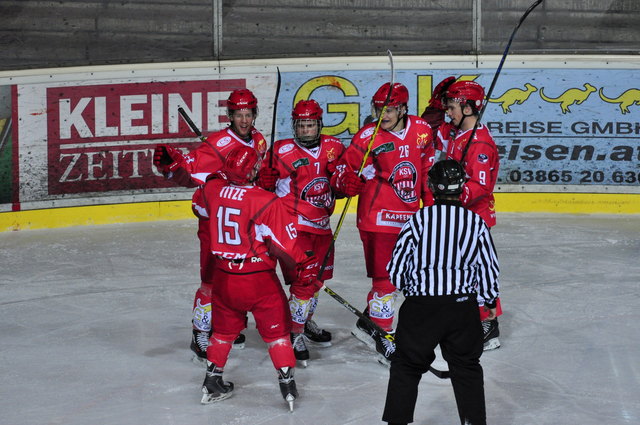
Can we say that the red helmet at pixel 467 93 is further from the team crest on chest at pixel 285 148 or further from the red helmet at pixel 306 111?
the team crest on chest at pixel 285 148

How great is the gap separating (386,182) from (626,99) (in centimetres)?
436

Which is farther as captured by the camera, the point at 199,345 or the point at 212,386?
the point at 199,345

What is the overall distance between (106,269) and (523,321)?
304 centimetres

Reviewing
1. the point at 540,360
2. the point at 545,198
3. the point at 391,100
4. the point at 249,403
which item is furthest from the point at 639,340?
the point at 545,198

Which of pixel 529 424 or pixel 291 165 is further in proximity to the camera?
pixel 291 165

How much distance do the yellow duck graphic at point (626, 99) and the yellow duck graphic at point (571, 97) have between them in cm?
12

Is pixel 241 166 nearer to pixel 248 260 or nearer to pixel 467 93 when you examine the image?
pixel 248 260

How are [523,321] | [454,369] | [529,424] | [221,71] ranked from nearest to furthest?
[454,369]
[529,424]
[523,321]
[221,71]

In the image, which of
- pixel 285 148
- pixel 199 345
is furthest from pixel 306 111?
pixel 199 345

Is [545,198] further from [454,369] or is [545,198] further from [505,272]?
[454,369]

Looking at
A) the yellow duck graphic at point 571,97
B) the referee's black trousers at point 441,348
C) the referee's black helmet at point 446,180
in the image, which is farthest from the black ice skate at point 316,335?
the yellow duck graphic at point 571,97

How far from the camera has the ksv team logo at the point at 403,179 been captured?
5.37m

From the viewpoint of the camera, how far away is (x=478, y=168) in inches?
207

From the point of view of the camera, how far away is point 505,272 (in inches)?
281
